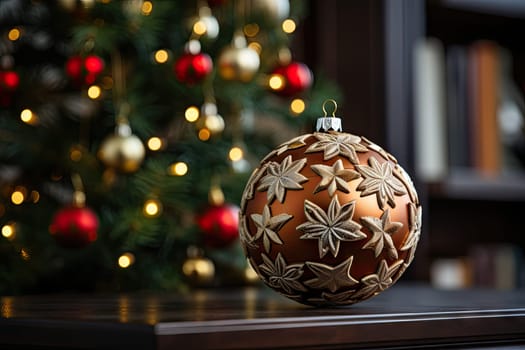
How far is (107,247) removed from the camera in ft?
3.88

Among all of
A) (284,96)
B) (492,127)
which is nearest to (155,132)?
(284,96)

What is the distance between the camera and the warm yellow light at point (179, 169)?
3.88 feet

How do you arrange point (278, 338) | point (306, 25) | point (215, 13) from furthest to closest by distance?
point (306, 25), point (215, 13), point (278, 338)

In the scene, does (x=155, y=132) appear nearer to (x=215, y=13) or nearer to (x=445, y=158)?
(x=215, y=13)

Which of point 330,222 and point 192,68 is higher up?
point 192,68

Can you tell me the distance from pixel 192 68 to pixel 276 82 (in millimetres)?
150

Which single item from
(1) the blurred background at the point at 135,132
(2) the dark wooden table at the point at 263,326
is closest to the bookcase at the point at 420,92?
(1) the blurred background at the point at 135,132

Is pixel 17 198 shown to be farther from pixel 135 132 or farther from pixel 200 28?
pixel 200 28

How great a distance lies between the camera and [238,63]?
121cm

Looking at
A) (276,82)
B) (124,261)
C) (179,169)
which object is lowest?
(124,261)

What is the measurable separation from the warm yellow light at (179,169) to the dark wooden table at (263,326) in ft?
1.32

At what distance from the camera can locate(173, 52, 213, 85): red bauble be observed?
115 centimetres

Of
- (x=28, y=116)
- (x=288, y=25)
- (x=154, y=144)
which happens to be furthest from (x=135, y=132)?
(x=288, y=25)

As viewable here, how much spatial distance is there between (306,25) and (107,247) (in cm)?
68
